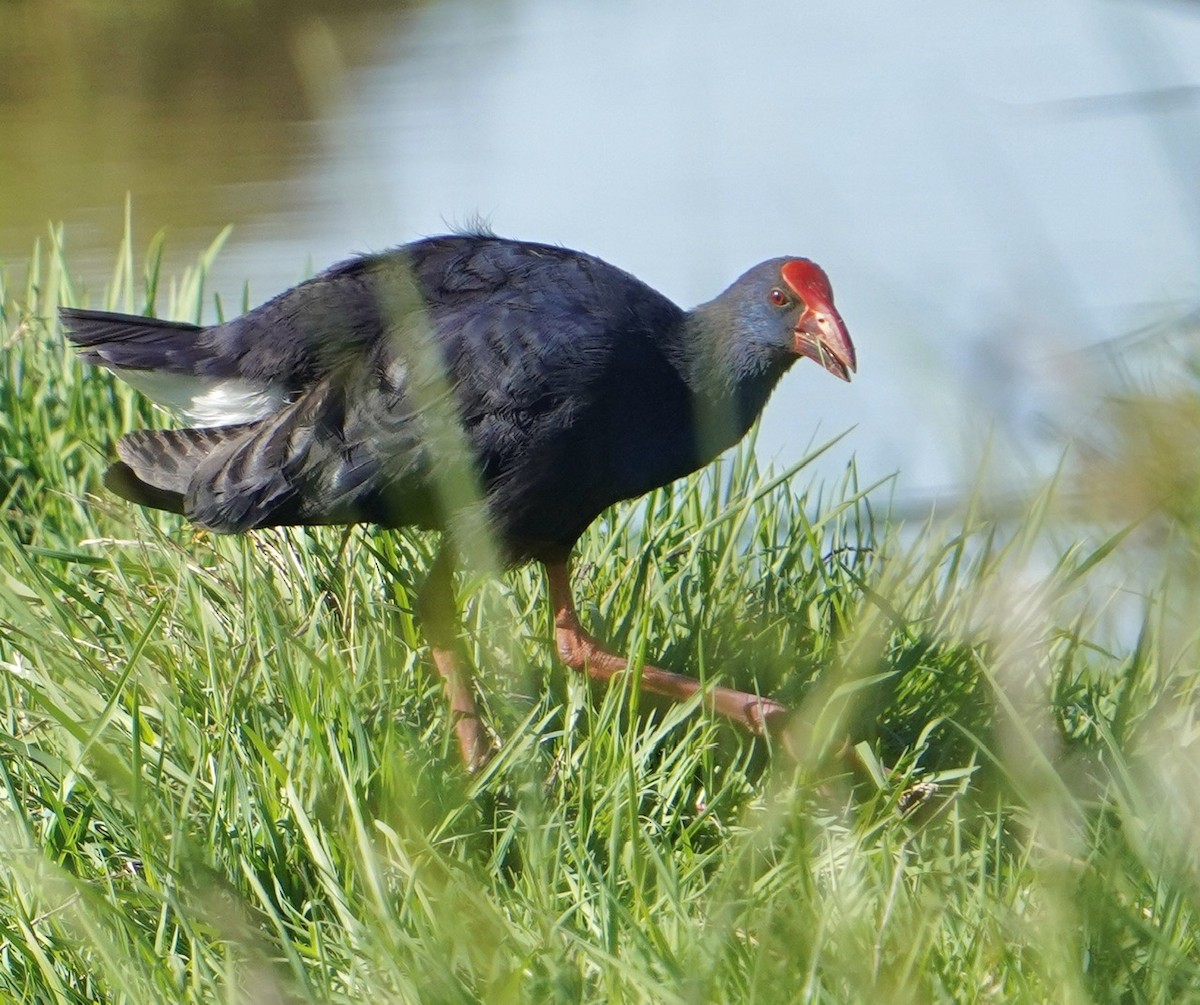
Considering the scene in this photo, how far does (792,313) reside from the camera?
9.29ft

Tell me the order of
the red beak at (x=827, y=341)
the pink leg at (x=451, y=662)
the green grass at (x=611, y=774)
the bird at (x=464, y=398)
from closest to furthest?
the green grass at (x=611, y=774), the pink leg at (x=451, y=662), the bird at (x=464, y=398), the red beak at (x=827, y=341)

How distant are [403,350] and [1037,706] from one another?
3.86 ft

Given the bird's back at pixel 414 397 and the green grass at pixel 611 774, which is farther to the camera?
the bird's back at pixel 414 397

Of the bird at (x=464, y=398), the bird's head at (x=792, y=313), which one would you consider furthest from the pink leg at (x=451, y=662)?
the bird's head at (x=792, y=313)

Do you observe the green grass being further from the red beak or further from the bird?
the red beak

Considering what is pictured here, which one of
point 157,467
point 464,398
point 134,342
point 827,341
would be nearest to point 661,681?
point 464,398

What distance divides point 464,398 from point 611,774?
0.71 m

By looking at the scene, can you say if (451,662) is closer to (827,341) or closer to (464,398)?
(464,398)

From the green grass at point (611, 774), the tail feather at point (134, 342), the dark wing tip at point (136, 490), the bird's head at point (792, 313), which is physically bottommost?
the green grass at point (611, 774)

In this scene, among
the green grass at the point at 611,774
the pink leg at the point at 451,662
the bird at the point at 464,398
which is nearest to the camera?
the green grass at the point at 611,774

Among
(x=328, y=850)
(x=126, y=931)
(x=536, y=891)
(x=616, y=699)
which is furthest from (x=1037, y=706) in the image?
(x=126, y=931)

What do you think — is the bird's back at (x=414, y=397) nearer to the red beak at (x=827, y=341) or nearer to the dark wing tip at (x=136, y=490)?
the dark wing tip at (x=136, y=490)

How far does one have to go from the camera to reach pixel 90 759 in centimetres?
215

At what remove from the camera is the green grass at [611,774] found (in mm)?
1674
